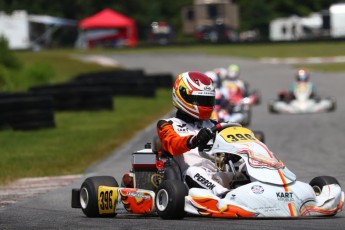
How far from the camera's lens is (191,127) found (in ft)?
28.4

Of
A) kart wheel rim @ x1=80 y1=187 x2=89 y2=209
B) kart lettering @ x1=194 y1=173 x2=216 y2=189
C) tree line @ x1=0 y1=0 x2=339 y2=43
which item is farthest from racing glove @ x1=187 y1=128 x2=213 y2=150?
tree line @ x1=0 y1=0 x2=339 y2=43

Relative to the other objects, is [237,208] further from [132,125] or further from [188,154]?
[132,125]

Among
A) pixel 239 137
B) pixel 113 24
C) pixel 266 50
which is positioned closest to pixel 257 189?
pixel 239 137

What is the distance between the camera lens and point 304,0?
66500mm

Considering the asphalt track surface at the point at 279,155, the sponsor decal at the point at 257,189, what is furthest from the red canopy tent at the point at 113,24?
the sponsor decal at the point at 257,189

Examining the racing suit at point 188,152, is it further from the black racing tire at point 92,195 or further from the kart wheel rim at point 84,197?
the kart wheel rim at point 84,197

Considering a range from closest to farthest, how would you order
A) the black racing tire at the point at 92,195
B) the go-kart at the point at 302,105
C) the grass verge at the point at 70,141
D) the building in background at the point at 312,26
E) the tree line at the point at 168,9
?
the black racing tire at the point at 92,195, the grass verge at the point at 70,141, the go-kart at the point at 302,105, the building in background at the point at 312,26, the tree line at the point at 168,9

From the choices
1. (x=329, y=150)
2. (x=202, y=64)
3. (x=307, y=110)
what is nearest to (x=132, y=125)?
(x=307, y=110)

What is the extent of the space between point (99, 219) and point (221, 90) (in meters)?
11.2

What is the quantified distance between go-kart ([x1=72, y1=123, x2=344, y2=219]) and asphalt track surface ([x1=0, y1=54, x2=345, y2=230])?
9 centimetres

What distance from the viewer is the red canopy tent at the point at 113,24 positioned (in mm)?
60062

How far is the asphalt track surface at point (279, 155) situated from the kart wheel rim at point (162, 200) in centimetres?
12

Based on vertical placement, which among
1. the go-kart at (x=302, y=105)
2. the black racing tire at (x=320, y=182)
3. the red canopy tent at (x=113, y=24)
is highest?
the black racing tire at (x=320, y=182)

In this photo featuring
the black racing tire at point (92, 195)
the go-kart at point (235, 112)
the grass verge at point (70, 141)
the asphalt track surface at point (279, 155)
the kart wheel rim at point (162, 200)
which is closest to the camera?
the asphalt track surface at point (279, 155)
